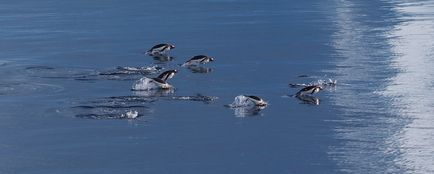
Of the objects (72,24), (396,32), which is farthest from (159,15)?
(396,32)

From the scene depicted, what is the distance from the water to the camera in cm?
1352

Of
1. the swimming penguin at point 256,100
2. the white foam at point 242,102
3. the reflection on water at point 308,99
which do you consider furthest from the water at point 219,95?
the white foam at point 242,102

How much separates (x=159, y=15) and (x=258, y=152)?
55.9 feet

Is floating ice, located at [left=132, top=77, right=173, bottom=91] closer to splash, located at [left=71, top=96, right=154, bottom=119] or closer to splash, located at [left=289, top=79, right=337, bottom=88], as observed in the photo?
splash, located at [left=71, top=96, right=154, bottom=119]

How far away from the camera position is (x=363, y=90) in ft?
59.1

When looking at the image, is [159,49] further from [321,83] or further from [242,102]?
[242,102]

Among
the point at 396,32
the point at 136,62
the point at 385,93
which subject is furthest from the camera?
the point at 396,32

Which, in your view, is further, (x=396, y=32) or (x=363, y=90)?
(x=396, y=32)

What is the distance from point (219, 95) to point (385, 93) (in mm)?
2840

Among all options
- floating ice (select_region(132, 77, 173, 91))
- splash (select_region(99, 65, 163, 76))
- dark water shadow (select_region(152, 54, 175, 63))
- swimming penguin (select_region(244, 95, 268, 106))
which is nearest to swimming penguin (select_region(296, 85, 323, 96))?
swimming penguin (select_region(244, 95, 268, 106))

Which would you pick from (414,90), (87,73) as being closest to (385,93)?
(414,90)

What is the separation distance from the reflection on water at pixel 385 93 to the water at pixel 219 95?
28 millimetres

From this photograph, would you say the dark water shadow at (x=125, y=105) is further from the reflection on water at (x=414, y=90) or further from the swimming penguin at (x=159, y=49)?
the swimming penguin at (x=159, y=49)

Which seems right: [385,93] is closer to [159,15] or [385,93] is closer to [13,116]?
[13,116]
